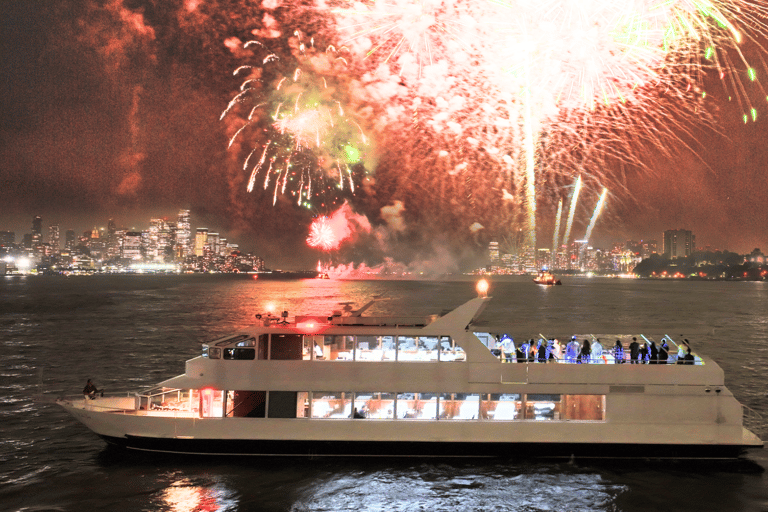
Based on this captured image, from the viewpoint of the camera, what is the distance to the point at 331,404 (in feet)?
50.7

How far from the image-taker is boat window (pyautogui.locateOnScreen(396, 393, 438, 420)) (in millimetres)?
15359

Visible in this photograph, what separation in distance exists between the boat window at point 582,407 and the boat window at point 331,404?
5828 millimetres

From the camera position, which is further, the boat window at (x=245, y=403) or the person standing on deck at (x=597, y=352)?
the person standing on deck at (x=597, y=352)

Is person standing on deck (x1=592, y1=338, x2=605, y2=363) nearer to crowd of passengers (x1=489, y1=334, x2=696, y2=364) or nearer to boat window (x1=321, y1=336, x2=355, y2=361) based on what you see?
crowd of passengers (x1=489, y1=334, x2=696, y2=364)

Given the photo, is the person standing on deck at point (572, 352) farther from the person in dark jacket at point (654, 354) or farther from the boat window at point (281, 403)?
the boat window at point (281, 403)

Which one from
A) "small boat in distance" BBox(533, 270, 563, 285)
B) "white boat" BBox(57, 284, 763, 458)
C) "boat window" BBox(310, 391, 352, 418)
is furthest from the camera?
"small boat in distance" BBox(533, 270, 563, 285)

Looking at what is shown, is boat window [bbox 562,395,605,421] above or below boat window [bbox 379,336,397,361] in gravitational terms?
below

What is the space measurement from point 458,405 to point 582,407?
3351 millimetres

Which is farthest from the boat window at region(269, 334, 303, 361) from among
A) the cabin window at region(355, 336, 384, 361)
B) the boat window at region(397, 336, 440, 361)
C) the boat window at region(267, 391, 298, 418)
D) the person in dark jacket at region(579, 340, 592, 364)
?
the person in dark jacket at region(579, 340, 592, 364)

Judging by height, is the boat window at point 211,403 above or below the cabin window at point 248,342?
below

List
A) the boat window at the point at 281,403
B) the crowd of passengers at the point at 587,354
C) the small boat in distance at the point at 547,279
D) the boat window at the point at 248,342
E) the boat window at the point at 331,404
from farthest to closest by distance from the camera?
the small boat in distance at the point at 547,279, the boat window at the point at 248,342, the crowd of passengers at the point at 587,354, the boat window at the point at 331,404, the boat window at the point at 281,403

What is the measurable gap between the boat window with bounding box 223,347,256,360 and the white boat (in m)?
0.04

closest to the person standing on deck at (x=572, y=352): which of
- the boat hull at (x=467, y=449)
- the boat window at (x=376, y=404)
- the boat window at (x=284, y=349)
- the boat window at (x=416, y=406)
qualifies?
the boat hull at (x=467, y=449)

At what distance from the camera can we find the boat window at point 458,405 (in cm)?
1531
